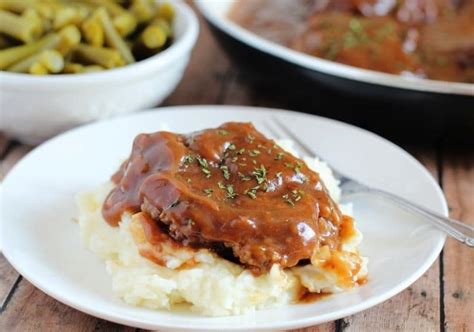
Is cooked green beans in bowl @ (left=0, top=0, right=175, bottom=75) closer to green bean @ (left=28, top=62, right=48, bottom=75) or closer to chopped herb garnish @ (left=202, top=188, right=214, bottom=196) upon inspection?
green bean @ (left=28, top=62, right=48, bottom=75)

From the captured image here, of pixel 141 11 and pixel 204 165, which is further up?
pixel 204 165

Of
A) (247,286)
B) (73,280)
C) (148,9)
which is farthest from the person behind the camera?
(148,9)

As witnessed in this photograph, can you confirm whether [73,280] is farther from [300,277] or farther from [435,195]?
[435,195]

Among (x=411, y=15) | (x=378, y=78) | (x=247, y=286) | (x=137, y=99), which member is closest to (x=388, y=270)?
(x=247, y=286)

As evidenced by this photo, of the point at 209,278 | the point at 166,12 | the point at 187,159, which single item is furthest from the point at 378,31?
the point at 209,278

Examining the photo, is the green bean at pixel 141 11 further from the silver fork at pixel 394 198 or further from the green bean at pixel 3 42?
the silver fork at pixel 394 198

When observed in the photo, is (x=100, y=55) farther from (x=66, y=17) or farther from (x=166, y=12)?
(x=166, y=12)
